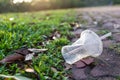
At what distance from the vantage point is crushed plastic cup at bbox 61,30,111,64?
202 centimetres

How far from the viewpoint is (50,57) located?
6.84 feet

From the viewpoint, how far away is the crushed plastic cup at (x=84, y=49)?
2.02m

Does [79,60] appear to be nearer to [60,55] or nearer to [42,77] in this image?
[60,55]

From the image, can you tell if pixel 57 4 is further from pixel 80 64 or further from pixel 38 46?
pixel 80 64

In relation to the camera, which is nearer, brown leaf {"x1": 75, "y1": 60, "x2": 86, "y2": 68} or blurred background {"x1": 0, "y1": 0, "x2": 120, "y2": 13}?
brown leaf {"x1": 75, "y1": 60, "x2": 86, "y2": 68}

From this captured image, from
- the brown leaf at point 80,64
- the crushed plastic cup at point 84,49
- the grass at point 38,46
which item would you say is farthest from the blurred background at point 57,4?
the brown leaf at point 80,64

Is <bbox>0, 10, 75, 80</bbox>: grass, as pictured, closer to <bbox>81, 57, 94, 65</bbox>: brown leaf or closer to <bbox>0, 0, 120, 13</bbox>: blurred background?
<bbox>81, 57, 94, 65</bbox>: brown leaf

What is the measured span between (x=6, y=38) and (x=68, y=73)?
28.3 inches

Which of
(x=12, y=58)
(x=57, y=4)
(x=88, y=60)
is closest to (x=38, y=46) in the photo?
(x=12, y=58)

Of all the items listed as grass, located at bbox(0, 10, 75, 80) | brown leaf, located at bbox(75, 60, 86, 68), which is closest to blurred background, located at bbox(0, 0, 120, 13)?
grass, located at bbox(0, 10, 75, 80)

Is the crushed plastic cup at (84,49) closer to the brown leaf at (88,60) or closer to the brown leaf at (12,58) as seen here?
the brown leaf at (88,60)

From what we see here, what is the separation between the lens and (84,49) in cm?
205

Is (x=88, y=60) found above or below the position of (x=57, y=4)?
above

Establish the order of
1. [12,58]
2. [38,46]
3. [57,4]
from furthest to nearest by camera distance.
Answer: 1. [57,4]
2. [38,46]
3. [12,58]
